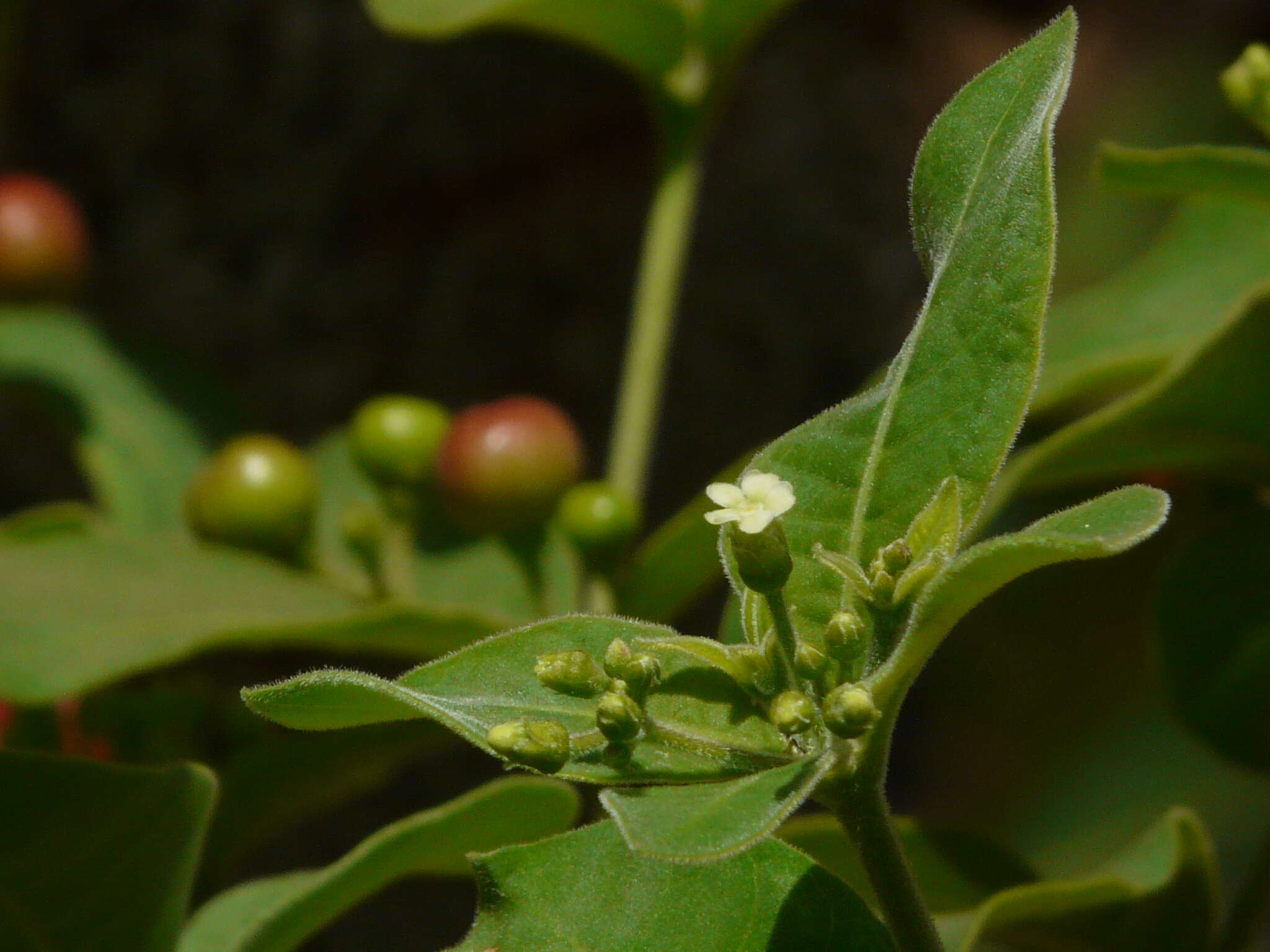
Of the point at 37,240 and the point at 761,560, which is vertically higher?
the point at 761,560

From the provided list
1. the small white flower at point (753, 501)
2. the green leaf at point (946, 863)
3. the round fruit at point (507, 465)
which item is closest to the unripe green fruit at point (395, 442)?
the round fruit at point (507, 465)

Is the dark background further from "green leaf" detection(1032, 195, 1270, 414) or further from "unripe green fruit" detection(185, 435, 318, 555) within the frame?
"green leaf" detection(1032, 195, 1270, 414)

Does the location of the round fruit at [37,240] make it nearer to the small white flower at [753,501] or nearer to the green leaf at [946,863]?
the green leaf at [946,863]

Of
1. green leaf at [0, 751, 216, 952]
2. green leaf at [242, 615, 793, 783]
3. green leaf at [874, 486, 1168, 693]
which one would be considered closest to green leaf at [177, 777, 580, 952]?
green leaf at [0, 751, 216, 952]

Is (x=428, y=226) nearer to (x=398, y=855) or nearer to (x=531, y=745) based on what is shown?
(x=398, y=855)

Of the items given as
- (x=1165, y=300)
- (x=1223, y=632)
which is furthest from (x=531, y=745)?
(x=1165, y=300)

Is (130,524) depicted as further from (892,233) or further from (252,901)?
(892,233)
